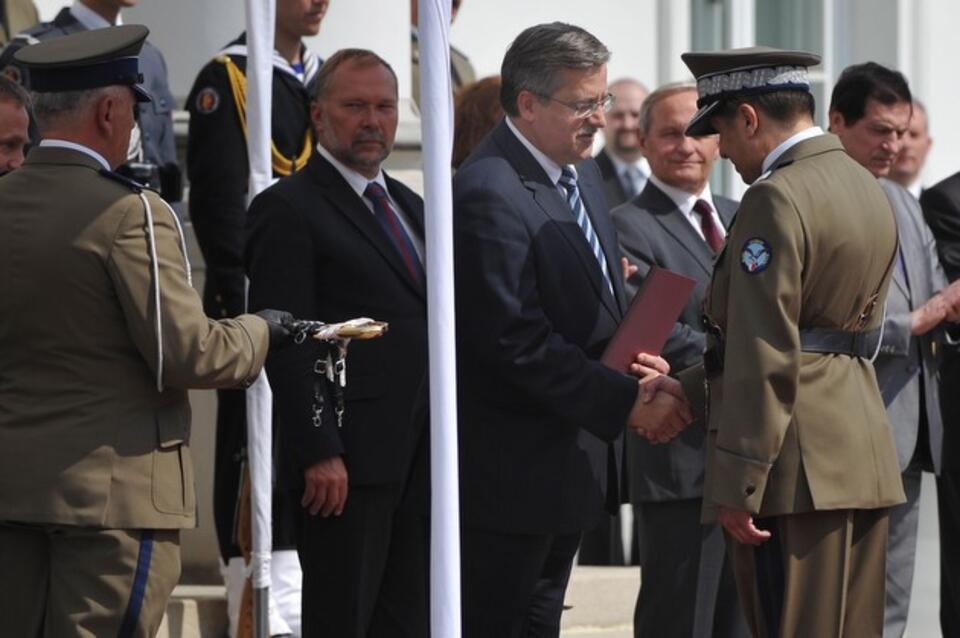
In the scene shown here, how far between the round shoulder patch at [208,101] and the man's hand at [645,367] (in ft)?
6.35

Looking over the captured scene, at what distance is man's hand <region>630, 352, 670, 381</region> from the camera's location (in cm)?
545


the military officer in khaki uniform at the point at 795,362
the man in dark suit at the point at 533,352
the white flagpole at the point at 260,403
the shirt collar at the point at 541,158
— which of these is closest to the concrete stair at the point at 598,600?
the white flagpole at the point at 260,403

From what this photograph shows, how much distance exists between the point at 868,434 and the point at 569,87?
1.17 metres

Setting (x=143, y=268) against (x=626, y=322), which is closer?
(x=143, y=268)

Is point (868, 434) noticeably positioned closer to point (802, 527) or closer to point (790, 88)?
point (802, 527)

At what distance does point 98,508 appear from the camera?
4.52 meters

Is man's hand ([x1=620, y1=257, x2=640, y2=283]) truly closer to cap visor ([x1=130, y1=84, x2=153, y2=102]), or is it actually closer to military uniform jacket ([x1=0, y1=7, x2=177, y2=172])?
military uniform jacket ([x1=0, y1=7, x2=177, y2=172])

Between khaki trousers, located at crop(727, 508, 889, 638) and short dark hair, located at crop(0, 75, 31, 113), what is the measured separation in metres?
2.09

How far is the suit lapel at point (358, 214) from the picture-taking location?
569cm

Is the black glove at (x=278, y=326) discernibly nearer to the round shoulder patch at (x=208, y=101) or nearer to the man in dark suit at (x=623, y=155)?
the round shoulder patch at (x=208, y=101)

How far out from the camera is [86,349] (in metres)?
4.52

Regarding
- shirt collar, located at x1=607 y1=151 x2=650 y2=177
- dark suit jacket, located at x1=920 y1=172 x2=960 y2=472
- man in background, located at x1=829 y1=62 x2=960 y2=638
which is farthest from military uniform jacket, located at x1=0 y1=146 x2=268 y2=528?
shirt collar, located at x1=607 y1=151 x2=650 y2=177

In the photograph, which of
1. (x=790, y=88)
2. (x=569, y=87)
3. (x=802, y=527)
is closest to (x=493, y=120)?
(x=569, y=87)

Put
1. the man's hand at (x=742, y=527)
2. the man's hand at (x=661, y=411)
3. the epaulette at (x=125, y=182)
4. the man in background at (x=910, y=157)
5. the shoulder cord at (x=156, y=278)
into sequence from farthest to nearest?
the man in background at (x=910, y=157)
the man's hand at (x=661, y=411)
the man's hand at (x=742, y=527)
the epaulette at (x=125, y=182)
the shoulder cord at (x=156, y=278)
